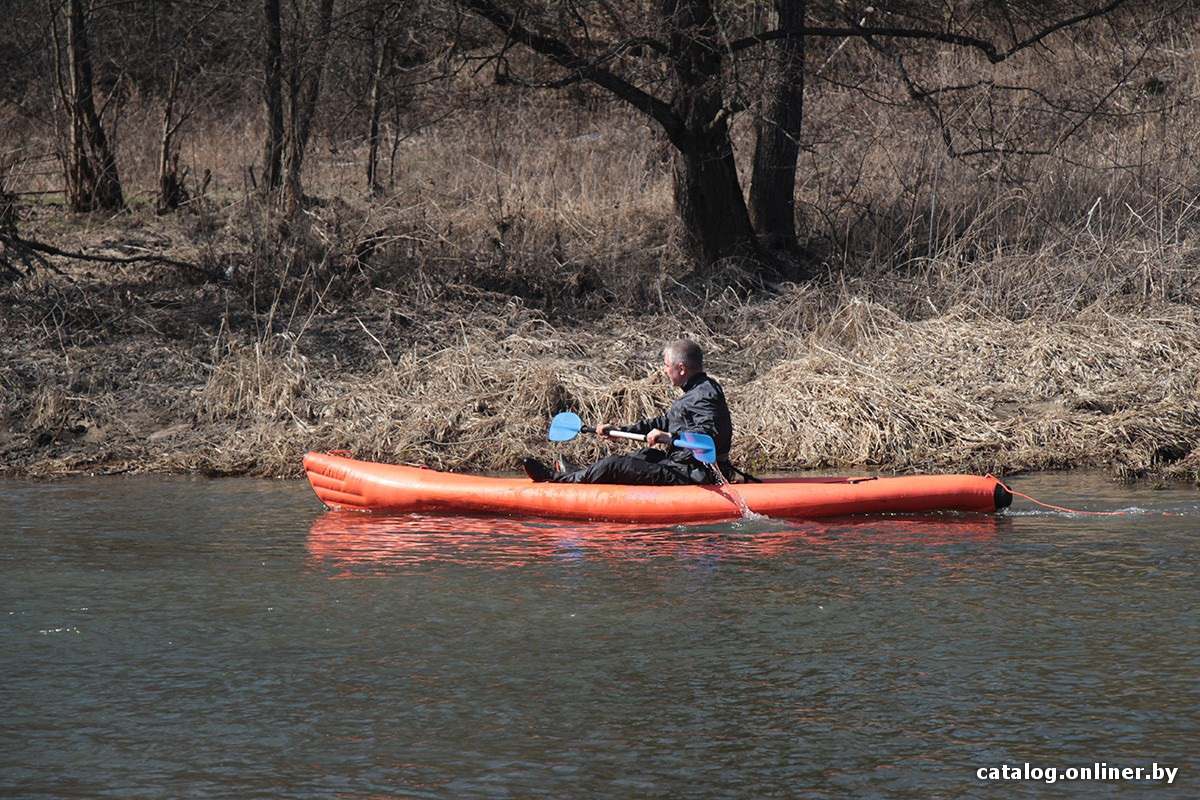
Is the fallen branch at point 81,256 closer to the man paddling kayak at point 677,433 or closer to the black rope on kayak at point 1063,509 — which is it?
the man paddling kayak at point 677,433

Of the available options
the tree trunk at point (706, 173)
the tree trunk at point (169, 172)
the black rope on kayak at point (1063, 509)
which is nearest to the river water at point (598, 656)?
the black rope on kayak at point (1063, 509)

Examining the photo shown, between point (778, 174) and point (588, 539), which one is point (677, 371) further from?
point (778, 174)

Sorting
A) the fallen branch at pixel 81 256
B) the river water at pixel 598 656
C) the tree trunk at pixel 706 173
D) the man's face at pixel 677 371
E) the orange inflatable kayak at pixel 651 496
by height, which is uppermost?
the tree trunk at pixel 706 173

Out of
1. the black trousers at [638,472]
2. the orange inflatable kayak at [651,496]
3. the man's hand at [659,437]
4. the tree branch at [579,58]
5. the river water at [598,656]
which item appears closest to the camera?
the river water at [598,656]

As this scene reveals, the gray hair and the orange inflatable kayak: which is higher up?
the gray hair

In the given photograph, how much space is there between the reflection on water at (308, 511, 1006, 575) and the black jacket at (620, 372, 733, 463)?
504 millimetres

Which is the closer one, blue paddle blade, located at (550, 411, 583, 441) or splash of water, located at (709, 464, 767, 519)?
splash of water, located at (709, 464, 767, 519)

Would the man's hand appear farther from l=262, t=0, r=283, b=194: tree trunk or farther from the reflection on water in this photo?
l=262, t=0, r=283, b=194: tree trunk

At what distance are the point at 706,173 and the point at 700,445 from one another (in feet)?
18.3

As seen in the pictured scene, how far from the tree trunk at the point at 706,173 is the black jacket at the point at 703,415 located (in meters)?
4.60

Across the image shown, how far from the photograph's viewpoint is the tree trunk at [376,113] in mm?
14469

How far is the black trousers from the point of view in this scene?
28.2ft

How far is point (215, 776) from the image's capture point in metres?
4.56

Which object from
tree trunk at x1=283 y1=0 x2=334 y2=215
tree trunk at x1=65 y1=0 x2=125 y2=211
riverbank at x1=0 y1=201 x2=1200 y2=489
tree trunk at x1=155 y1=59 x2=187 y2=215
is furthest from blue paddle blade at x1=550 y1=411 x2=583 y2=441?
tree trunk at x1=65 y1=0 x2=125 y2=211
